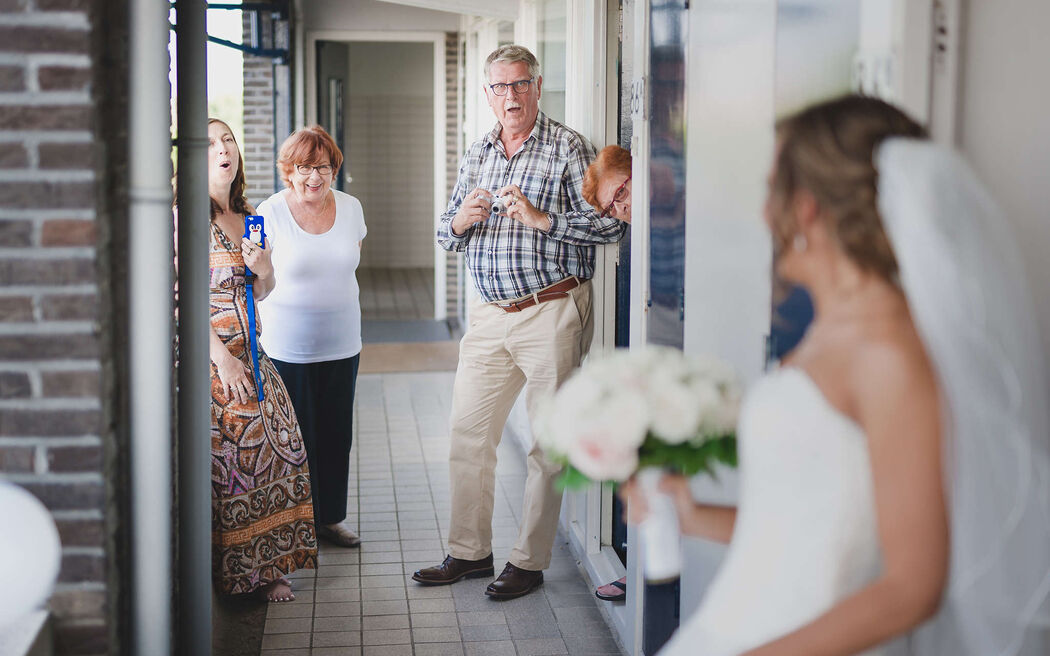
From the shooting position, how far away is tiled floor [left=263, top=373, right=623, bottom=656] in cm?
385

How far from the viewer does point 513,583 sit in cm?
427

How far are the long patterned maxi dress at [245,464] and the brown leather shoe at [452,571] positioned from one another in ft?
1.69

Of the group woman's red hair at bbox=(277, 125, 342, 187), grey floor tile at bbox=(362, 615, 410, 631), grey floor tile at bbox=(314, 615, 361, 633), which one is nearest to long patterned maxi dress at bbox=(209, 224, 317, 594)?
grey floor tile at bbox=(314, 615, 361, 633)

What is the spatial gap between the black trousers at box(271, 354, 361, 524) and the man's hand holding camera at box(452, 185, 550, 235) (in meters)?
0.88

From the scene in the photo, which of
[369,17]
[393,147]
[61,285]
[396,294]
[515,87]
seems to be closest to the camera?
[61,285]

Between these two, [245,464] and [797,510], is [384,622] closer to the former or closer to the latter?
[245,464]

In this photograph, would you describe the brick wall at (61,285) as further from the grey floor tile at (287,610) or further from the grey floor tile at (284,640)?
the grey floor tile at (287,610)

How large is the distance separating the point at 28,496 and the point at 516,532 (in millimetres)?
3254

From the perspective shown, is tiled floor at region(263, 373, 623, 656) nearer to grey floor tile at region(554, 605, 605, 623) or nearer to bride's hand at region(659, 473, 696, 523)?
grey floor tile at region(554, 605, 605, 623)

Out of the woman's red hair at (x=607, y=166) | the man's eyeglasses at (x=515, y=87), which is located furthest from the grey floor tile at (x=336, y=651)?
the man's eyeglasses at (x=515, y=87)

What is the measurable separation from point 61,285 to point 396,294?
11590 mm

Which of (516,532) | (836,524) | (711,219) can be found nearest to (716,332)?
(711,219)

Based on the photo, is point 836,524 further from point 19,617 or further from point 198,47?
point 198,47

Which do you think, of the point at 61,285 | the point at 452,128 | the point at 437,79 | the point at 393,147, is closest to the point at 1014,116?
the point at 61,285
